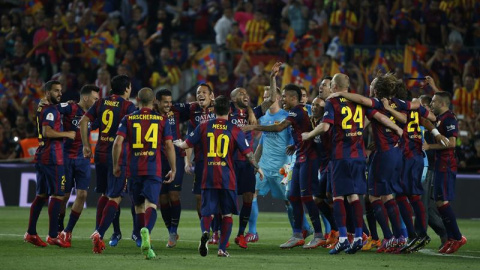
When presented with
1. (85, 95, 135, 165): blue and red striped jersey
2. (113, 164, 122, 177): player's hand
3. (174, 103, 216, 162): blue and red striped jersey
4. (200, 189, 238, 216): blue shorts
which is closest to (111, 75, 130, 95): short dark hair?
(85, 95, 135, 165): blue and red striped jersey

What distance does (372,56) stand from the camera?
23172 mm

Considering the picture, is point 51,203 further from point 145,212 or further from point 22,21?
point 22,21

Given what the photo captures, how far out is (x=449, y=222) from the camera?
13289mm

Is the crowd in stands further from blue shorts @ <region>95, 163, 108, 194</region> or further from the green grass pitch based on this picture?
blue shorts @ <region>95, 163, 108, 194</region>

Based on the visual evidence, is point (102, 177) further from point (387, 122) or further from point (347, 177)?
point (387, 122)

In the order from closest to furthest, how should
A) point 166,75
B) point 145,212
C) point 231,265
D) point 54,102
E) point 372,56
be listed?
point 231,265, point 145,212, point 54,102, point 372,56, point 166,75

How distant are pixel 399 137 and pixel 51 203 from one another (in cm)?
485

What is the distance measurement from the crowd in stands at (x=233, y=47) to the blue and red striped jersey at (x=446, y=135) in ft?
23.8

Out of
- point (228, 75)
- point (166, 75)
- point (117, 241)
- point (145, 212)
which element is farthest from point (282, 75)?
point (145, 212)

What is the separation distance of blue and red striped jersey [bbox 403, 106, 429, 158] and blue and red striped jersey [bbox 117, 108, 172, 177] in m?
3.40

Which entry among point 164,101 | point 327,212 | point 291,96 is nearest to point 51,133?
point 164,101

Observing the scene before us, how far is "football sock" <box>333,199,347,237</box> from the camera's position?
491 inches

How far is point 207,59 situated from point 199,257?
1297 centimetres

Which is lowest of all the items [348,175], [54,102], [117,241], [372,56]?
[117,241]
